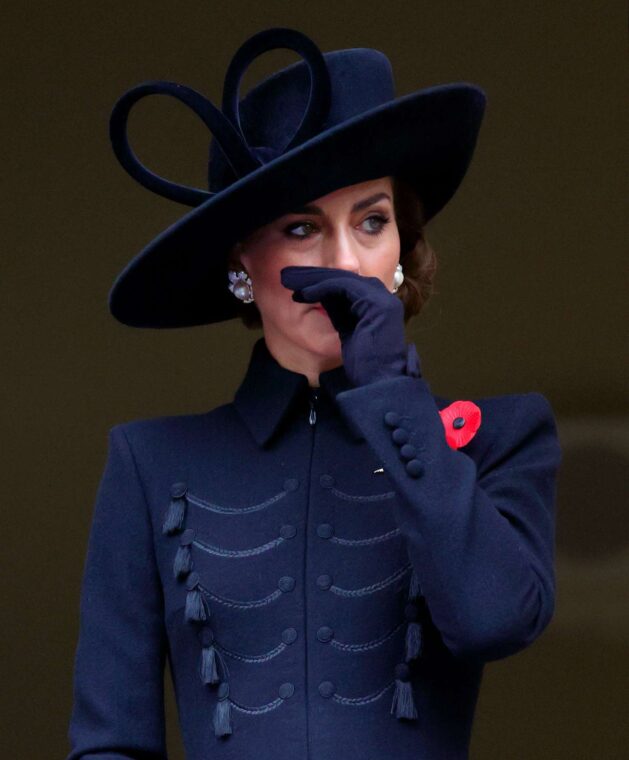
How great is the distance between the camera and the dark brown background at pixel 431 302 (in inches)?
133

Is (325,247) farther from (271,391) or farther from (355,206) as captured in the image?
(271,391)

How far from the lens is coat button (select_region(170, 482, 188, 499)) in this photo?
6.71 ft

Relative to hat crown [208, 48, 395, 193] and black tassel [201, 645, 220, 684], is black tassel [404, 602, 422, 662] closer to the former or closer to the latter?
black tassel [201, 645, 220, 684]

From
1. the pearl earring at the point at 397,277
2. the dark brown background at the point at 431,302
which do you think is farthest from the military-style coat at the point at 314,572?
the dark brown background at the point at 431,302

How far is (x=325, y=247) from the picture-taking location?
6.52ft

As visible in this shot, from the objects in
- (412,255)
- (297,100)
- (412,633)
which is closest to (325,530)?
(412,633)

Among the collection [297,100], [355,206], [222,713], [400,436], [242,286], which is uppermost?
[297,100]

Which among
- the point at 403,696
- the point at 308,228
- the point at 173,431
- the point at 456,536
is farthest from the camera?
the point at 173,431

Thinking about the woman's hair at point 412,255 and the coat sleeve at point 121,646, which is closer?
the coat sleeve at point 121,646

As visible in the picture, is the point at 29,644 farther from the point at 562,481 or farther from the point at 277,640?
the point at 277,640

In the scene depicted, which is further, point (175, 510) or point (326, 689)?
point (175, 510)

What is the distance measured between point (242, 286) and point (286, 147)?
19 centimetres

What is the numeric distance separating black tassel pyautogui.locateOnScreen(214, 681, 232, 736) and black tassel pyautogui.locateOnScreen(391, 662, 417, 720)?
0.57 feet

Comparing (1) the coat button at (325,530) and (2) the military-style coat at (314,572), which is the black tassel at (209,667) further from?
(1) the coat button at (325,530)
